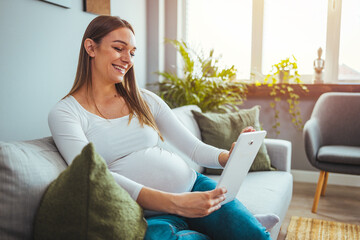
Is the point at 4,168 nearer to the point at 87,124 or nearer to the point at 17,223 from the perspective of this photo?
the point at 17,223

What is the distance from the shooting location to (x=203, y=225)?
1.23 m

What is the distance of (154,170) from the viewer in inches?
49.6

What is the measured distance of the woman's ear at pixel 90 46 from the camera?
4.64 ft

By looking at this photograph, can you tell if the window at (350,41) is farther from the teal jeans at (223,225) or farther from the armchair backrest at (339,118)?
the teal jeans at (223,225)

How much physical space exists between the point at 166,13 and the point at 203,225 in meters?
2.52

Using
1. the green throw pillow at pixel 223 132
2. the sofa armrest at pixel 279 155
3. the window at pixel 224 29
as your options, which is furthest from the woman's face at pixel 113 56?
the window at pixel 224 29

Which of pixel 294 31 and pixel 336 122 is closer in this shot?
pixel 336 122

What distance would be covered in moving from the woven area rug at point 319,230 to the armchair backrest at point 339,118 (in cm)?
80

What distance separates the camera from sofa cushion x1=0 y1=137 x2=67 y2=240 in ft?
2.91

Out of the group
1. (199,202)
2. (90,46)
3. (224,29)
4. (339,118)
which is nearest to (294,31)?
(224,29)

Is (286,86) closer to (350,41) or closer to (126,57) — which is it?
(350,41)

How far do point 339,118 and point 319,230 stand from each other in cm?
108

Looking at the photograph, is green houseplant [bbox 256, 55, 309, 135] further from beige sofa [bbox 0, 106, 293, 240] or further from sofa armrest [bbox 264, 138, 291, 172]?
beige sofa [bbox 0, 106, 293, 240]

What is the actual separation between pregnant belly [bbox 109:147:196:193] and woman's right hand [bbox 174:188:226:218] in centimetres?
18
